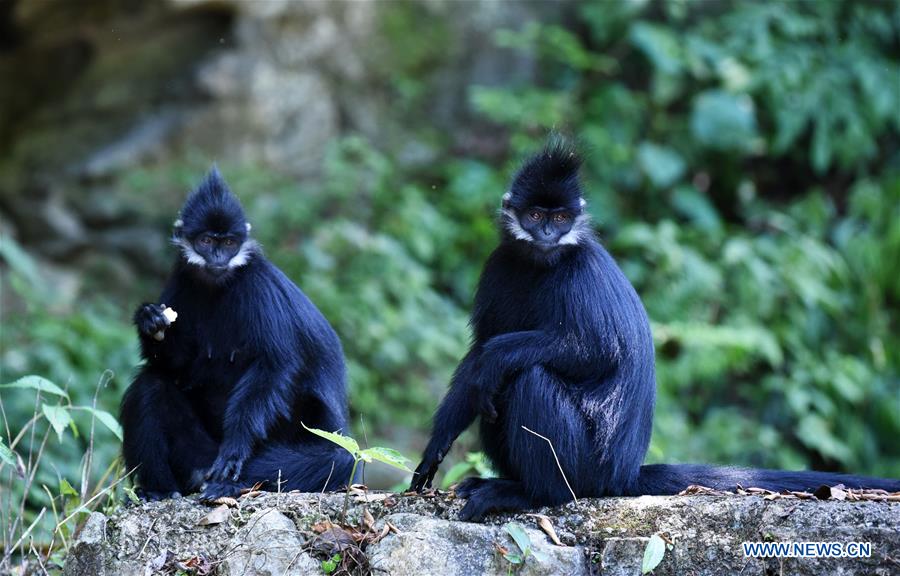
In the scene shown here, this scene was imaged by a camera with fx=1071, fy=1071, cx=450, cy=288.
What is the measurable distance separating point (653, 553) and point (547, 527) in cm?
50

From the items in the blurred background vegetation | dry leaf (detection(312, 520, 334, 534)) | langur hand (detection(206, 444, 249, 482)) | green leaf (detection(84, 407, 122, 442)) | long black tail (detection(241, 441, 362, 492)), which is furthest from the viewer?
the blurred background vegetation

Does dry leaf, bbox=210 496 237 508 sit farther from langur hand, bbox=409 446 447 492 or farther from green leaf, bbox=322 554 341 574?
langur hand, bbox=409 446 447 492

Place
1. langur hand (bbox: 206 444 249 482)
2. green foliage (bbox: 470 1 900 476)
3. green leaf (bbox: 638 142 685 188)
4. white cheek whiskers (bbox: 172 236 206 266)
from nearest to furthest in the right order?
langur hand (bbox: 206 444 249 482) → white cheek whiskers (bbox: 172 236 206 266) → green foliage (bbox: 470 1 900 476) → green leaf (bbox: 638 142 685 188)

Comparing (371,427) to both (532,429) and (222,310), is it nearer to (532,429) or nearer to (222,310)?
(222,310)

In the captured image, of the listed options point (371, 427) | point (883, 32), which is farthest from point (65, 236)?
point (883, 32)

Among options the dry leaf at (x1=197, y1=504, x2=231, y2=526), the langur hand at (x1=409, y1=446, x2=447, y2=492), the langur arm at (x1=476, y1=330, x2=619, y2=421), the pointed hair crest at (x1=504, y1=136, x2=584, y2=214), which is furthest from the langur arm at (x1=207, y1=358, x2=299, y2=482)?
the pointed hair crest at (x1=504, y1=136, x2=584, y2=214)

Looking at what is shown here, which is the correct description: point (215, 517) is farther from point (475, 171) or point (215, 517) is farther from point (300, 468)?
point (475, 171)

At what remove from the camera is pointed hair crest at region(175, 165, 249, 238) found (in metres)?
5.72

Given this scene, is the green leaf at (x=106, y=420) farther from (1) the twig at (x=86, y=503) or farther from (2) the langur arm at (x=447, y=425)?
(2) the langur arm at (x=447, y=425)

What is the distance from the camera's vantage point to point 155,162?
11.2m

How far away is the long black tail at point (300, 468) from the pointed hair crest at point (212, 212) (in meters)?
1.19

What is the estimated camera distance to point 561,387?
5.00 meters

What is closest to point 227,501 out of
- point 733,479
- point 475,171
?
point 733,479

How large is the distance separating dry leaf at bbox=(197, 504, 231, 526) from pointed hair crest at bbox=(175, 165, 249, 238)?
1.52 m
